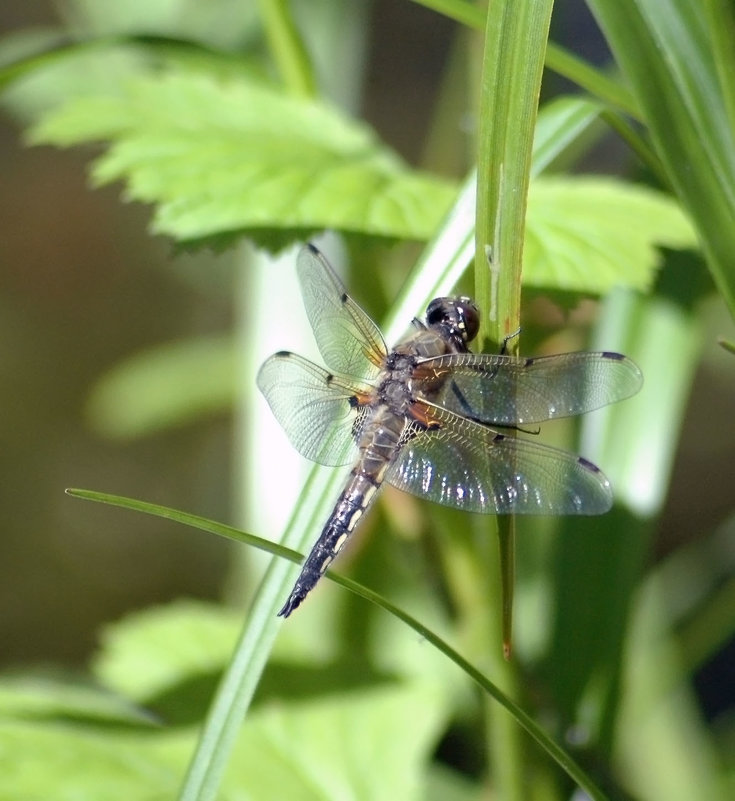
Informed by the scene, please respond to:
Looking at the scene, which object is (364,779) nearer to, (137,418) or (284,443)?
(284,443)

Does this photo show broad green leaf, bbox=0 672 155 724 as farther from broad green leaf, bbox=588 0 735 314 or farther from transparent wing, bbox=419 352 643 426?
broad green leaf, bbox=588 0 735 314

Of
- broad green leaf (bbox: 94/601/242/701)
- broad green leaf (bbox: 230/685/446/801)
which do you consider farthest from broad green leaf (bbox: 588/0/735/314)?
broad green leaf (bbox: 94/601/242/701)

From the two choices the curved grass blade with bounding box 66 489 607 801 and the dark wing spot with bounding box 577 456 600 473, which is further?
the dark wing spot with bounding box 577 456 600 473

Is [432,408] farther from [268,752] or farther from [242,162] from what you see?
[268,752]

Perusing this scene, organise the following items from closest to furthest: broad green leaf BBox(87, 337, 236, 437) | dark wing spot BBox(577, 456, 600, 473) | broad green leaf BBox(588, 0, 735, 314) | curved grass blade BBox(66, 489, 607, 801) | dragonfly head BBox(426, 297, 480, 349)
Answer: curved grass blade BBox(66, 489, 607, 801), broad green leaf BBox(588, 0, 735, 314), dark wing spot BBox(577, 456, 600, 473), dragonfly head BBox(426, 297, 480, 349), broad green leaf BBox(87, 337, 236, 437)

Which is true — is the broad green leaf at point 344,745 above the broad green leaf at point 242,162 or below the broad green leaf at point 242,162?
below

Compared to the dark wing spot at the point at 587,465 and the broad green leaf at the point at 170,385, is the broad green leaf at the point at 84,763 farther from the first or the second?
the broad green leaf at the point at 170,385

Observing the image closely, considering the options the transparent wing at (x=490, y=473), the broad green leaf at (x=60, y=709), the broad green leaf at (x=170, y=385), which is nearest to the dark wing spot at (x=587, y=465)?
the transparent wing at (x=490, y=473)

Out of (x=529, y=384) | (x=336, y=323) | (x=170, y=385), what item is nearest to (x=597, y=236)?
(x=529, y=384)
